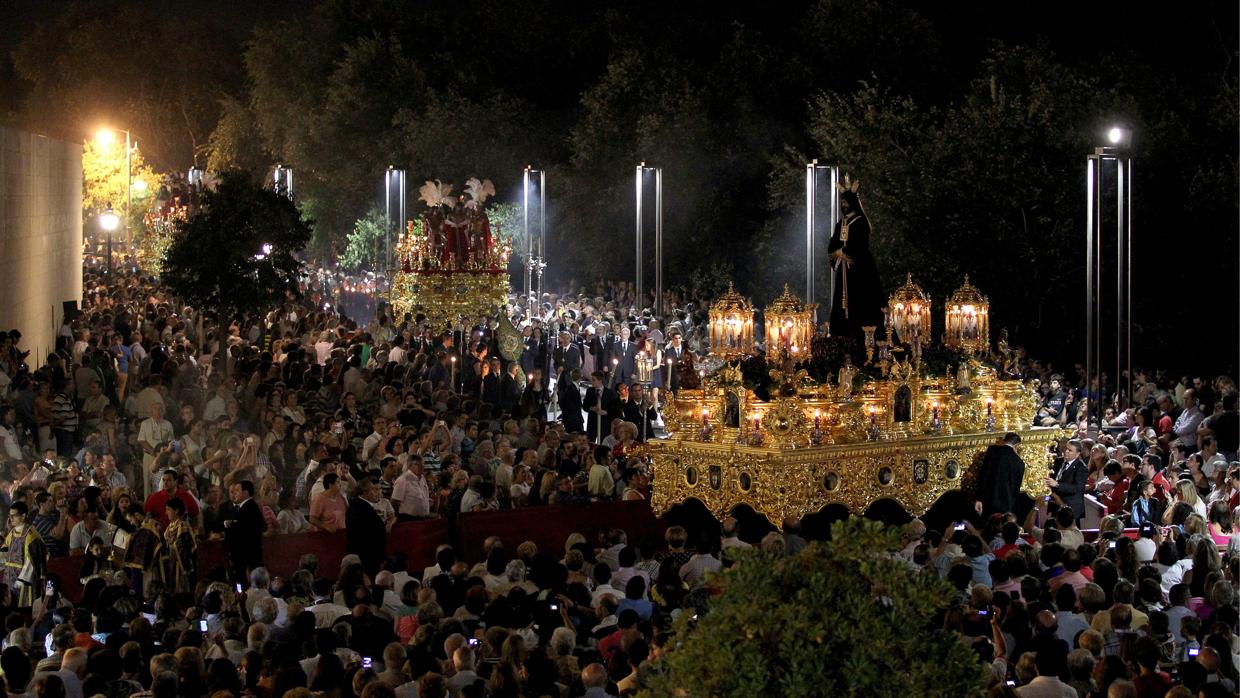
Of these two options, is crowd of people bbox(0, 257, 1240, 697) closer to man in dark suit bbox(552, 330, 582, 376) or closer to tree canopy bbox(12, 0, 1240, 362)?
man in dark suit bbox(552, 330, 582, 376)

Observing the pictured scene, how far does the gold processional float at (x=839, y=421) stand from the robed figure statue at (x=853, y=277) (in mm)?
230

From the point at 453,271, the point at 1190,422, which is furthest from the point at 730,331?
the point at 453,271

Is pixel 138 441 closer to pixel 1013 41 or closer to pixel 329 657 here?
pixel 329 657

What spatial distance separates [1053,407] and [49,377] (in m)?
13.2

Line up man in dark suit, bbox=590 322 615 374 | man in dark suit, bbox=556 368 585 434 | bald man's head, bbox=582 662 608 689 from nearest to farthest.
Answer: bald man's head, bbox=582 662 608 689, man in dark suit, bbox=556 368 585 434, man in dark suit, bbox=590 322 615 374

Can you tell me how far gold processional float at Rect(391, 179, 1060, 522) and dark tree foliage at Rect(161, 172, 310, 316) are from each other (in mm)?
14711

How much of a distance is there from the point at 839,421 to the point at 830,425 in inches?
4.0

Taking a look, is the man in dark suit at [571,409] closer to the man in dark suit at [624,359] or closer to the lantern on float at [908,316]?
the man in dark suit at [624,359]

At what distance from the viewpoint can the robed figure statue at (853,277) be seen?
784 inches

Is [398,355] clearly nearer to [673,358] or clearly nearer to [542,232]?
[673,358]

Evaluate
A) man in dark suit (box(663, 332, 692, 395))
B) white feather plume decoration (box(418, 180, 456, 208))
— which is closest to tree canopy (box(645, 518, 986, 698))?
man in dark suit (box(663, 332, 692, 395))

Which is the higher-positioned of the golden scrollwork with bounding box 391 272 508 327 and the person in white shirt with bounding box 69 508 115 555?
the golden scrollwork with bounding box 391 272 508 327

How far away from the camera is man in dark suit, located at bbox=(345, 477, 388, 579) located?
16.5 m

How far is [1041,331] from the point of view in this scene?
113ft
